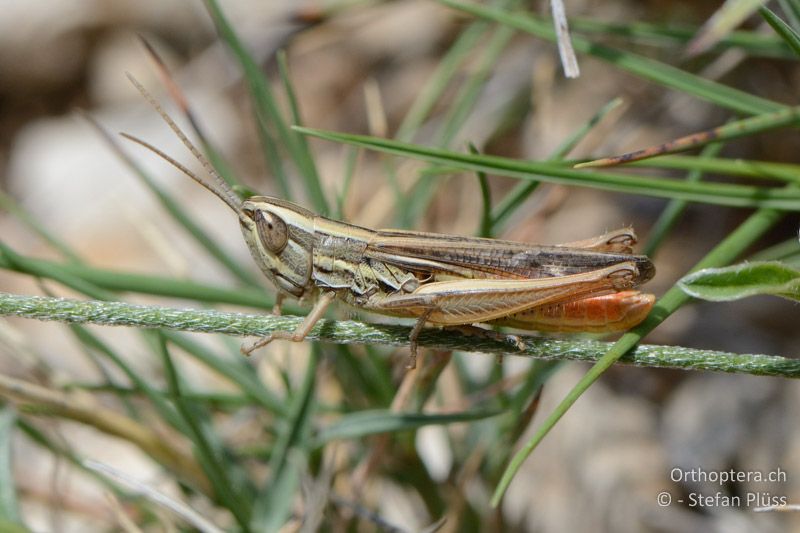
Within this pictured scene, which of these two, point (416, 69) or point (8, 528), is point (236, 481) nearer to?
point (8, 528)

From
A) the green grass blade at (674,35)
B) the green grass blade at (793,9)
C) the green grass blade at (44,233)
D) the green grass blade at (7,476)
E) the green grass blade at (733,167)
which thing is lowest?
the green grass blade at (7,476)

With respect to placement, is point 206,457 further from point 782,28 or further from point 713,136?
point 782,28

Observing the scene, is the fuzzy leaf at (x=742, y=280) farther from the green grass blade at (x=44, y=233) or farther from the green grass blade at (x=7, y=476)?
the green grass blade at (x=44, y=233)

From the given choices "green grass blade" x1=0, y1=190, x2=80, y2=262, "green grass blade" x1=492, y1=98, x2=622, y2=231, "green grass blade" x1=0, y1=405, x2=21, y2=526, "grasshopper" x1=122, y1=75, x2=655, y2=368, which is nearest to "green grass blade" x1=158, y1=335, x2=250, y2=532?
"grasshopper" x1=122, y1=75, x2=655, y2=368

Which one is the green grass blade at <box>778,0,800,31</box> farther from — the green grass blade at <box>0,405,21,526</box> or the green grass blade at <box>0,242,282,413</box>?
the green grass blade at <box>0,405,21,526</box>

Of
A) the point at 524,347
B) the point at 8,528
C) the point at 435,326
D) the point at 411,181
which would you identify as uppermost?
the point at 411,181

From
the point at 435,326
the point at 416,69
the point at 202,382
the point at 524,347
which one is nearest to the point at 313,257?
the point at 435,326

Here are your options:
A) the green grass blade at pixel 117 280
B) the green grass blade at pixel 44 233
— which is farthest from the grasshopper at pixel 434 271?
the green grass blade at pixel 44 233
